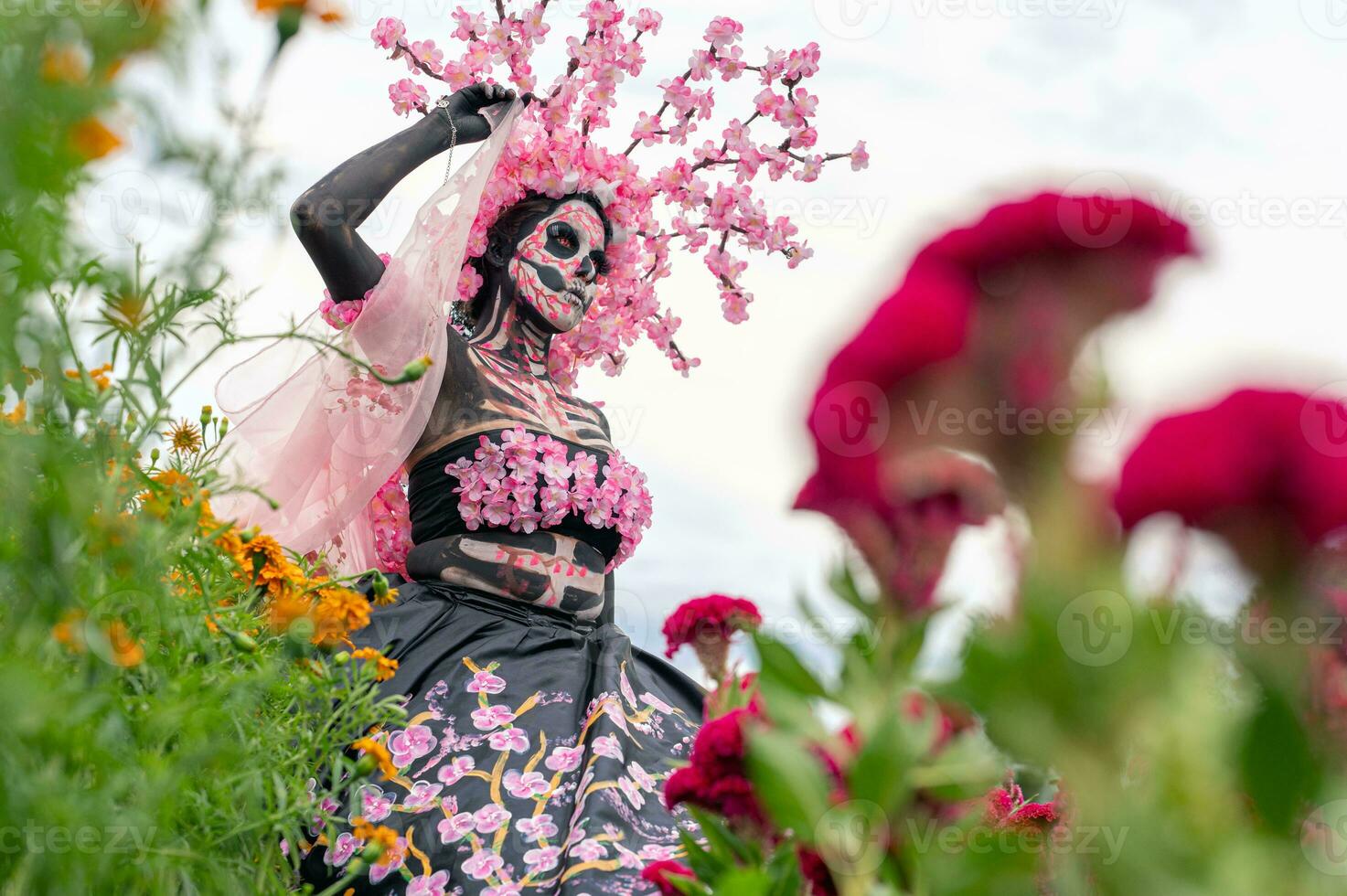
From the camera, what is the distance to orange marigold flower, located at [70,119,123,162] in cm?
68

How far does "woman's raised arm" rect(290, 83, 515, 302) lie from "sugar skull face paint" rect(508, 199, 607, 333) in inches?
13.0

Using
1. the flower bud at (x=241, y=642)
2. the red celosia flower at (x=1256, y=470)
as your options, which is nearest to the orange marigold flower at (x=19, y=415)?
the flower bud at (x=241, y=642)

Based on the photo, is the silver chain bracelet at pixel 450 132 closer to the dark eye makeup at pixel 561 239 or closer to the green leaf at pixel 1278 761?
the dark eye makeup at pixel 561 239

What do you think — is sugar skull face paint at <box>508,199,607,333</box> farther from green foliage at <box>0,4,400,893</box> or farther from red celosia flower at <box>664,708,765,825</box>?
red celosia flower at <box>664,708,765,825</box>

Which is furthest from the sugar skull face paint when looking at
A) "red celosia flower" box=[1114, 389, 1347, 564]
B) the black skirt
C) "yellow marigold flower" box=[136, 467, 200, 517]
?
"red celosia flower" box=[1114, 389, 1347, 564]

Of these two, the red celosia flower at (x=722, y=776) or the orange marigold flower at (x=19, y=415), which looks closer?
the red celosia flower at (x=722, y=776)

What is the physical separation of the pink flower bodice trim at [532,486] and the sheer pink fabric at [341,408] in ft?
0.51

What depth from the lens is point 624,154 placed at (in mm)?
2979

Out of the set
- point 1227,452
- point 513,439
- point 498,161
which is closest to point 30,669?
point 1227,452

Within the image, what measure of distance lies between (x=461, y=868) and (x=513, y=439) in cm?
104

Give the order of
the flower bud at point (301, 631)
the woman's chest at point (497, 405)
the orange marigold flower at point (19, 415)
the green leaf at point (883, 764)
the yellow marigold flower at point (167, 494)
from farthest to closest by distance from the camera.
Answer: the woman's chest at point (497, 405) → the flower bud at point (301, 631) → the yellow marigold flower at point (167, 494) → the orange marigold flower at point (19, 415) → the green leaf at point (883, 764)

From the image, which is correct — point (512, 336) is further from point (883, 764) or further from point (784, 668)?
point (883, 764)

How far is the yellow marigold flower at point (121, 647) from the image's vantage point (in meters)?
0.86

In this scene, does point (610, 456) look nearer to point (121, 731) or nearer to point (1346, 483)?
point (121, 731)
